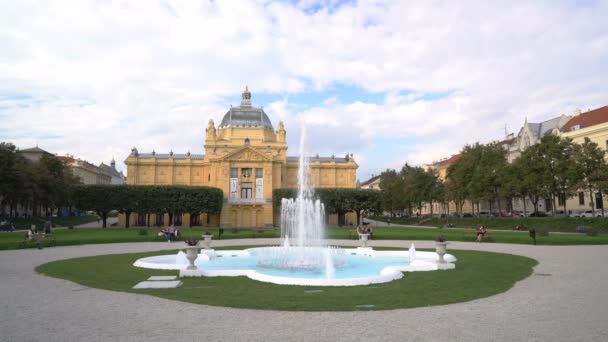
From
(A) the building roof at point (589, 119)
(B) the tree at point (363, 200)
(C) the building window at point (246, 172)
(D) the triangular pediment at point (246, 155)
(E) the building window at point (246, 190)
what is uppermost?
(A) the building roof at point (589, 119)

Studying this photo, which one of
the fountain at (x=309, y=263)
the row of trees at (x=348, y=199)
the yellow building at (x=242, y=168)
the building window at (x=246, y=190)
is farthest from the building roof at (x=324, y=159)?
the fountain at (x=309, y=263)

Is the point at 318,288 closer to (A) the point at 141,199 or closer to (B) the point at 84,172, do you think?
(A) the point at 141,199

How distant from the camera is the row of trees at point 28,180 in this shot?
57.9 metres

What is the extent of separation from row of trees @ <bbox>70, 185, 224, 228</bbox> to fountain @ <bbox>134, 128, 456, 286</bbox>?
3787 centimetres

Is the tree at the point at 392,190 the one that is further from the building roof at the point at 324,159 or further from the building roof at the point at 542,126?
the building roof at the point at 542,126

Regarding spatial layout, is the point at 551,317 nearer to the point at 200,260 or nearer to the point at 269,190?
the point at 200,260

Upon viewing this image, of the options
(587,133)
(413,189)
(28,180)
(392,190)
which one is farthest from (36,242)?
(392,190)

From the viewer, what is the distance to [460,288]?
49.0ft

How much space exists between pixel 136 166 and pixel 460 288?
247 ft

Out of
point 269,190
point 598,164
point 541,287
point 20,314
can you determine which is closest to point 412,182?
point 269,190

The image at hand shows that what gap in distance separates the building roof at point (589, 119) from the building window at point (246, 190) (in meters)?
53.7

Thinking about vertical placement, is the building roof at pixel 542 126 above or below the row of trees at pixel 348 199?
above

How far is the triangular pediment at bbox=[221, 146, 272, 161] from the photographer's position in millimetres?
78137

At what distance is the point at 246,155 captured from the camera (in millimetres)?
78875
